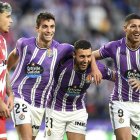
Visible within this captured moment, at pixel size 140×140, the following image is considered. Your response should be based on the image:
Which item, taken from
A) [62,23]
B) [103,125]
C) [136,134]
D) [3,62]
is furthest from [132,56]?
[62,23]

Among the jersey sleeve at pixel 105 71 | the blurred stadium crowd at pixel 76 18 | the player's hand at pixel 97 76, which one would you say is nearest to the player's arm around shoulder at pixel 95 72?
the player's hand at pixel 97 76

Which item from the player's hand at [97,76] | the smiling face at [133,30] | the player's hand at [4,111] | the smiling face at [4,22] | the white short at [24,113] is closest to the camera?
the player's hand at [4,111]

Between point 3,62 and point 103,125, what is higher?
point 3,62

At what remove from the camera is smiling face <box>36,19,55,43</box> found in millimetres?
9320

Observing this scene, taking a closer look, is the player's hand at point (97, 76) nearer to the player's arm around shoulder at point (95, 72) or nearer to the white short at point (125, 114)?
the player's arm around shoulder at point (95, 72)

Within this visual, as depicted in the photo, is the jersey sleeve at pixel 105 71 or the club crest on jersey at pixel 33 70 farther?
the jersey sleeve at pixel 105 71

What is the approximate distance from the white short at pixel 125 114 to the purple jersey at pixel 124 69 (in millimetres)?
81

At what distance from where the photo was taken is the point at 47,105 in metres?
9.68

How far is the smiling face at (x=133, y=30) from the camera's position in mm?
9383

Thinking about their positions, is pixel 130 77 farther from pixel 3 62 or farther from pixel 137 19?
pixel 3 62

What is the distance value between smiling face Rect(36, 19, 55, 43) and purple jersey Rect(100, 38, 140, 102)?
0.88 metres

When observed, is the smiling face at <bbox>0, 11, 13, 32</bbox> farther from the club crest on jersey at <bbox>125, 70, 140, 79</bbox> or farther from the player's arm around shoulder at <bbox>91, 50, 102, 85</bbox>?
the club crest on jersey at <bbox>125, 70, 140, 79</bbox>

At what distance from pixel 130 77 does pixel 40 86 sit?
126 cm

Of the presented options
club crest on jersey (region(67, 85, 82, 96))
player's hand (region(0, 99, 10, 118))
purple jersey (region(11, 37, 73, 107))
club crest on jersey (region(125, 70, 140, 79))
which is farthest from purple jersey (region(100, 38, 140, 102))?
player's hand (region(0, 99, 10, 118))
